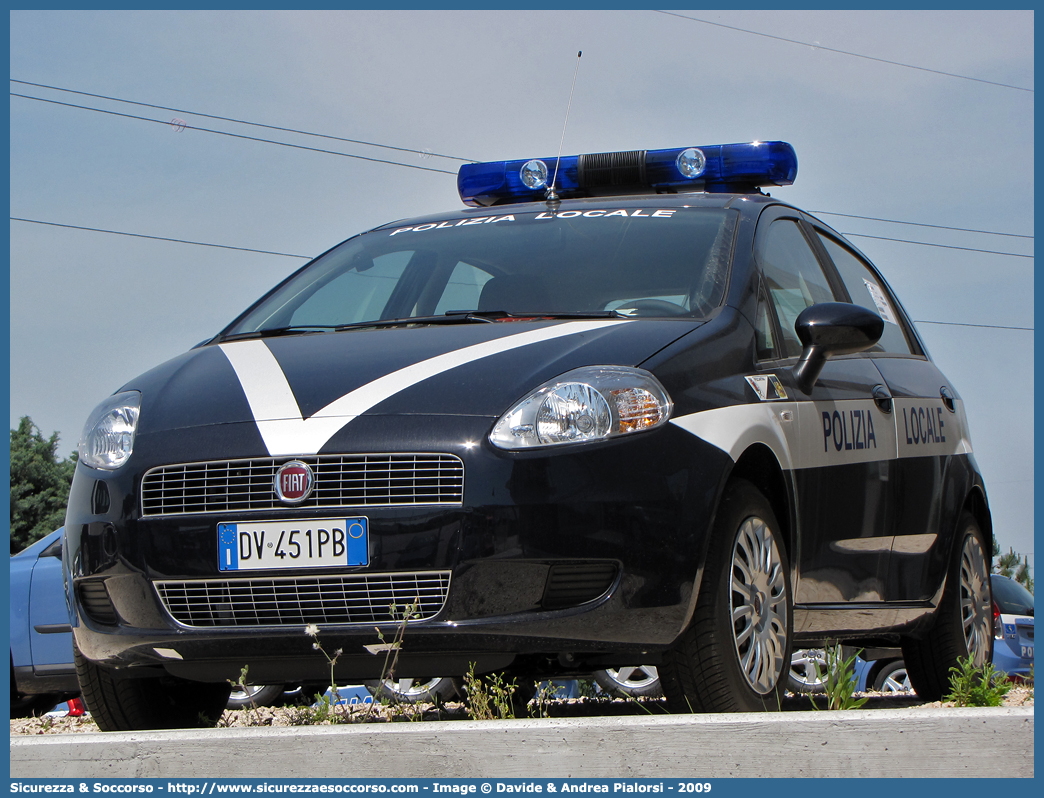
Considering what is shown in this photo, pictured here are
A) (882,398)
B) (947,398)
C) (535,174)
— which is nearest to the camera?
(882,398)

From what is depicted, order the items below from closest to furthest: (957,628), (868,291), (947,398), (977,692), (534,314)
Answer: (977,692), (534,314), (957,628), (947,398), (868,291)

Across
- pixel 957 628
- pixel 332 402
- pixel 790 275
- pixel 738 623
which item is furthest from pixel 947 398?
pixel 332 402

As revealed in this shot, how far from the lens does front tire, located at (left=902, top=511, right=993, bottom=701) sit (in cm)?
549

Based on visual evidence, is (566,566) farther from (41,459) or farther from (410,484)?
(41,459)

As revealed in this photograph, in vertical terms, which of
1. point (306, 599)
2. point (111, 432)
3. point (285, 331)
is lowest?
point (306, 599)

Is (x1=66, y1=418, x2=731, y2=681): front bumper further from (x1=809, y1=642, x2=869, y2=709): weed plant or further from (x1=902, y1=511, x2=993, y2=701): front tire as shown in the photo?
(x1=902, y1=511, x2=993, y2=701): front tire

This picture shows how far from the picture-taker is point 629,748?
2.78 metres

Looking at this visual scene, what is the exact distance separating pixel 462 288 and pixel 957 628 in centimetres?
244

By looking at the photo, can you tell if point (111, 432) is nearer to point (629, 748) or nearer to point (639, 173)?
point (629, 748)

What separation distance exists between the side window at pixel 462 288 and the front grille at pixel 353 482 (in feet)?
4.37

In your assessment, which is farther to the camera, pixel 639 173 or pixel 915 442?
pixel 639 173

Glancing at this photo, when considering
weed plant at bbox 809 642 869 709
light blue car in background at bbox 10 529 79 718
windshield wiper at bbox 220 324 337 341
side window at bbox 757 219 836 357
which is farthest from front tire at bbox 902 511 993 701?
light blue car in background at bbox 10 529 79 718
